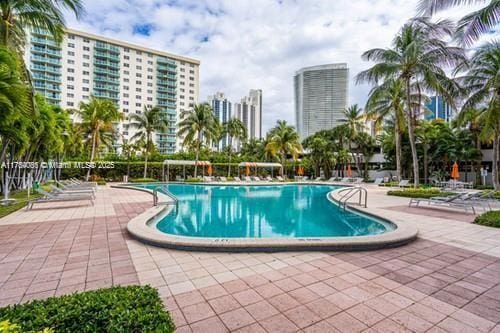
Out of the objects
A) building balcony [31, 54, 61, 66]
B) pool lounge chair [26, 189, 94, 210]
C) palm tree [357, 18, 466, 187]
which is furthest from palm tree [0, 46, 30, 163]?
building balcony [31, 54, 61, 66]

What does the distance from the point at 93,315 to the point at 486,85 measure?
19.7 meters

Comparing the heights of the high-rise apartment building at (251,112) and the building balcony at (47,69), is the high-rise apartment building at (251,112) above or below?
below

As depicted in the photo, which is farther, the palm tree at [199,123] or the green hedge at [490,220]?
the palm tree at [199,123]

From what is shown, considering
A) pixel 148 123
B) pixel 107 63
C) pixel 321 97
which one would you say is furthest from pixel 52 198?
pixel 107 63

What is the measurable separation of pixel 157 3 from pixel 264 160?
26.0 m

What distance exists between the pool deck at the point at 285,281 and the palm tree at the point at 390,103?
495 inches

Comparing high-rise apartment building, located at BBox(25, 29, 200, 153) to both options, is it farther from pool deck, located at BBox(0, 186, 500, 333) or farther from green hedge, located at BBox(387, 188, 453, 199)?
pool deck, located at BBox(0, 186, 500, 333)

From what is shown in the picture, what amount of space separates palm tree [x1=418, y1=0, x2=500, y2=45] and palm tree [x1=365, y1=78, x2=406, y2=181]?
29.4 ft

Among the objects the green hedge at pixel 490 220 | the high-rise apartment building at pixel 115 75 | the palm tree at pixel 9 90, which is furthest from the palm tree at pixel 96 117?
the high-rise apartment building at pixel 115 75

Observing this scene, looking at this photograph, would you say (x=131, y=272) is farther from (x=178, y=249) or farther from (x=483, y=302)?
(x=483, y=302)

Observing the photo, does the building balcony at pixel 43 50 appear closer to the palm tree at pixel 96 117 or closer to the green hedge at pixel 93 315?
the palm tree at pixel 96 117

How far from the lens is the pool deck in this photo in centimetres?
262

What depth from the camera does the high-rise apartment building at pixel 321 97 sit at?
152 feet

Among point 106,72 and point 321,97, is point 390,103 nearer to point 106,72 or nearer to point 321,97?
point 321,97
